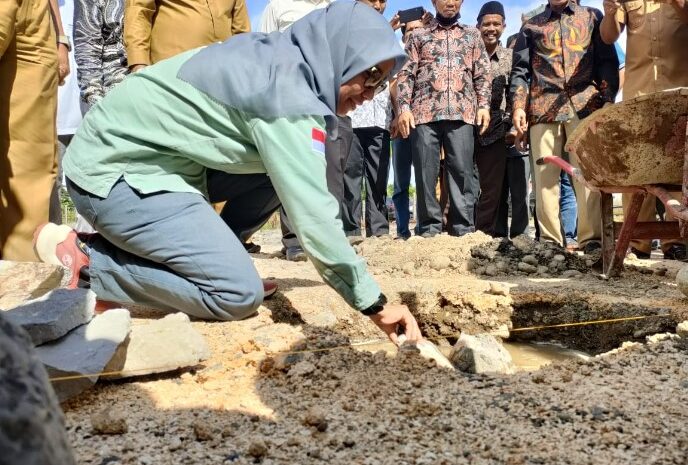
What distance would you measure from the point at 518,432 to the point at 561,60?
3.48 m

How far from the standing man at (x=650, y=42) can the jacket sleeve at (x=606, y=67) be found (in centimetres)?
18

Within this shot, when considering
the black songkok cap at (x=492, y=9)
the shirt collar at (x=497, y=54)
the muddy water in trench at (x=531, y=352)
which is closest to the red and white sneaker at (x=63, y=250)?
the muddy water in trench at (x=531, y=352)

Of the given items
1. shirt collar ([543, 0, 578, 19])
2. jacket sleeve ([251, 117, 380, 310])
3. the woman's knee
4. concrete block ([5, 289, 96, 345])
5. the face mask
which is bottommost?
the woman's knee

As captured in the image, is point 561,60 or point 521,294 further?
point 561,60

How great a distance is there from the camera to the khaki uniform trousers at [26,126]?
2736 mm

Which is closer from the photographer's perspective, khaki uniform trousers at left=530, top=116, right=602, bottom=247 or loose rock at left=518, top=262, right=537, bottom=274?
loose rock at left=518, top=262, right=537, bottom=274

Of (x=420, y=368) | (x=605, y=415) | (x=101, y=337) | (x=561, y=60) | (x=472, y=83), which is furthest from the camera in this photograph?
(x=472, y=83)

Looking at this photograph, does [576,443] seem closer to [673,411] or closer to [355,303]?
[673,411]

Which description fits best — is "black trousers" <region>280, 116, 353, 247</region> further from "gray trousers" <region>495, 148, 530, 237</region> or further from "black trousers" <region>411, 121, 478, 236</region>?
"gray trousers" <region>495, 148, 530, 237</region>

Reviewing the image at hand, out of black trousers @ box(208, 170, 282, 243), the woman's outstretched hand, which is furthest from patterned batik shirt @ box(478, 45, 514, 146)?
the woman's outstretched hand

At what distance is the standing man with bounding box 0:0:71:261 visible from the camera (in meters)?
2.74

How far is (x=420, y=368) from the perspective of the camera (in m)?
1.86

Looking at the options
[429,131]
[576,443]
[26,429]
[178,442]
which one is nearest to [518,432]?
[576,443]

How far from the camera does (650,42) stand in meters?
3.74
